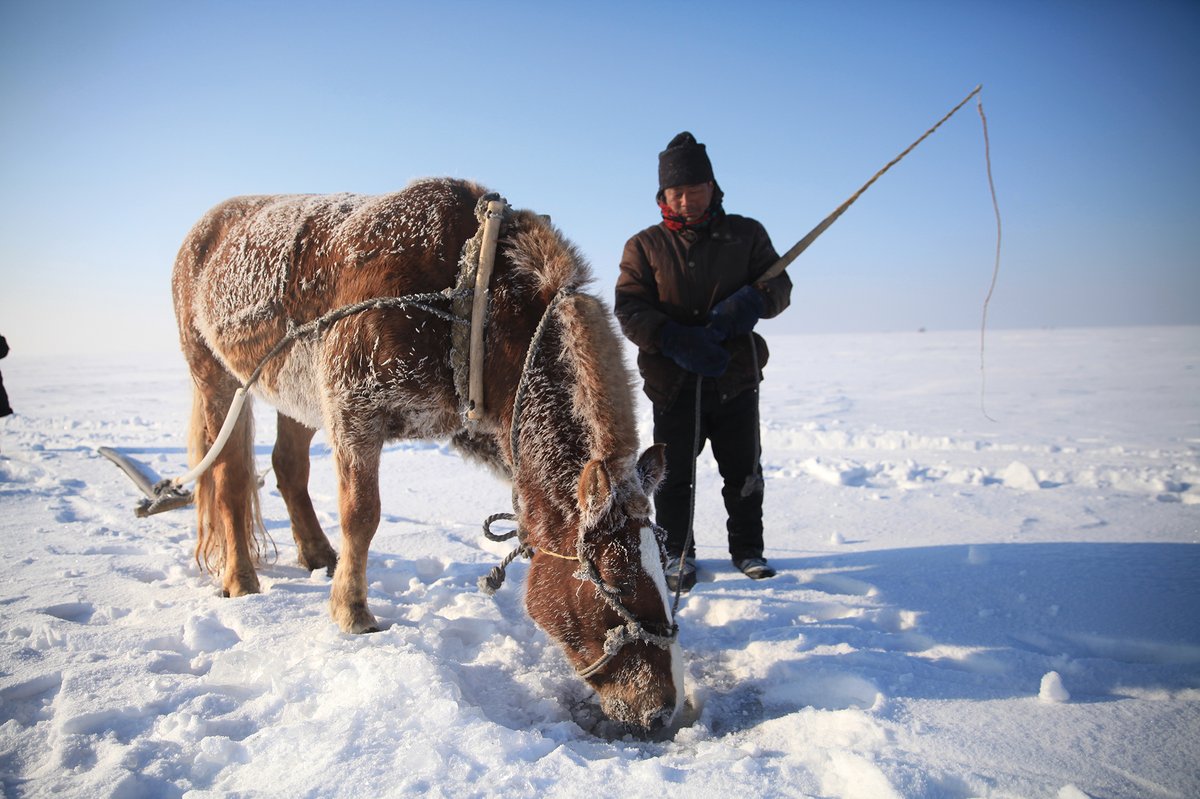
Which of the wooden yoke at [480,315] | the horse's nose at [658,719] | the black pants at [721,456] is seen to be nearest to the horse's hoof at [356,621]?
the wooden yoke at [480,315]

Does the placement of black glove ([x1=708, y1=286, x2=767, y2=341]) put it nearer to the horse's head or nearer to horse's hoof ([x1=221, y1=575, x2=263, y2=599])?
the horse's head

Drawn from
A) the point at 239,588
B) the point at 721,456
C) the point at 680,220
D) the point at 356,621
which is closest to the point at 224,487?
the point at 239,588

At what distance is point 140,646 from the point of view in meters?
2.31

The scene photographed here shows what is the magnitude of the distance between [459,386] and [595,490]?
825mm

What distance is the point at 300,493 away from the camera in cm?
376

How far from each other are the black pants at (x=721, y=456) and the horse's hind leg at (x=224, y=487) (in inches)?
94.8

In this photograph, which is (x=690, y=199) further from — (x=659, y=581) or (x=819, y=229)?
(x=659, y=581)

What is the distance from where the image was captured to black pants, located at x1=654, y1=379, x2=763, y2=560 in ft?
11.5

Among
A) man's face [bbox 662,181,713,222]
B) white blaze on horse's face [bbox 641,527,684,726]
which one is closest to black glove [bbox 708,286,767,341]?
man's face [bbox 662,181,713,222]

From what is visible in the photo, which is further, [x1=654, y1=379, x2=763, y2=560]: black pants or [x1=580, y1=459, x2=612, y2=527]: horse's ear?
[x1=654, y1=379, x2=763, y2=560]: black pants

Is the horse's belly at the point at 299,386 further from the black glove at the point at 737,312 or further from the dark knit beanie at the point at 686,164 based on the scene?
the dark knit beanie at the point at 686,164

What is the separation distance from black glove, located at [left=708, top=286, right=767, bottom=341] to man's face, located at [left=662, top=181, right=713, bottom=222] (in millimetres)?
561

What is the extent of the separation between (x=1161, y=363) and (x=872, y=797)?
21365mm

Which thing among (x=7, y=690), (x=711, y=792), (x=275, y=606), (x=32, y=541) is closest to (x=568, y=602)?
(x=711, y=792)
